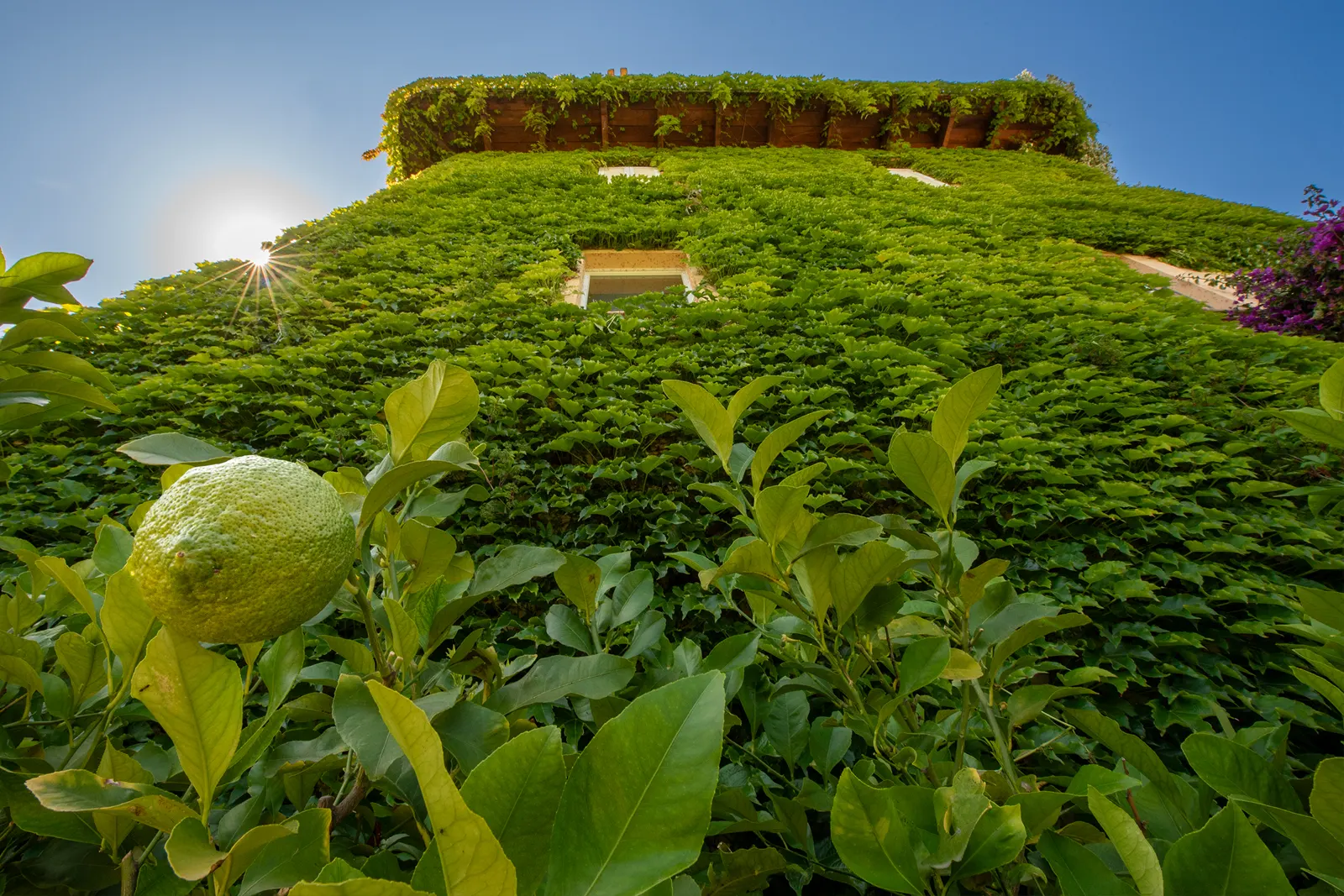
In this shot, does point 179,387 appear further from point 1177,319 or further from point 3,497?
point 1177,319

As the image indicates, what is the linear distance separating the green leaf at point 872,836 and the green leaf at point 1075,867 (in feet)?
0.36

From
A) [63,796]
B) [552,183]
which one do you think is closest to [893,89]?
[552,183]

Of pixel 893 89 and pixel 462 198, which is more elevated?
pixel 893 89

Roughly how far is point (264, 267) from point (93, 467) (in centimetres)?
236

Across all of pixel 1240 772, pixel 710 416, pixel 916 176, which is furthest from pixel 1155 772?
pixel 916 176

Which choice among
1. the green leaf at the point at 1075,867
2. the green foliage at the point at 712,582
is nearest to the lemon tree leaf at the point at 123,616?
the green foliage at the point at 712,582

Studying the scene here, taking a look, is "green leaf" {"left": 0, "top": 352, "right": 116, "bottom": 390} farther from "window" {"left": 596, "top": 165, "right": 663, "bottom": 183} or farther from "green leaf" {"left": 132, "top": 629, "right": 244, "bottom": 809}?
"window" {"left": 596, "top": 165, "right": 663, "bottom": 183}

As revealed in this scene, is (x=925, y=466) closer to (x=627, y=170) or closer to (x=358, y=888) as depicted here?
(x=358, y=888)

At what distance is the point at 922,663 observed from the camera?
64cm

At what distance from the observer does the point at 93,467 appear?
2424 millimetres

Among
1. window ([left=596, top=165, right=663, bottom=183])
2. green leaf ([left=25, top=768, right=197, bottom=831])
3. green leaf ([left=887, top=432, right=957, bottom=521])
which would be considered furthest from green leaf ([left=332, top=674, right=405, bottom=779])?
window ([left=596, top=165, right=663, bottom=183])

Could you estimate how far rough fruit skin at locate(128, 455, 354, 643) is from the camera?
39 centimetres

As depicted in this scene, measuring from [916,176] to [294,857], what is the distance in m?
8.98

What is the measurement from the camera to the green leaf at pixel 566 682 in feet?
2.06
